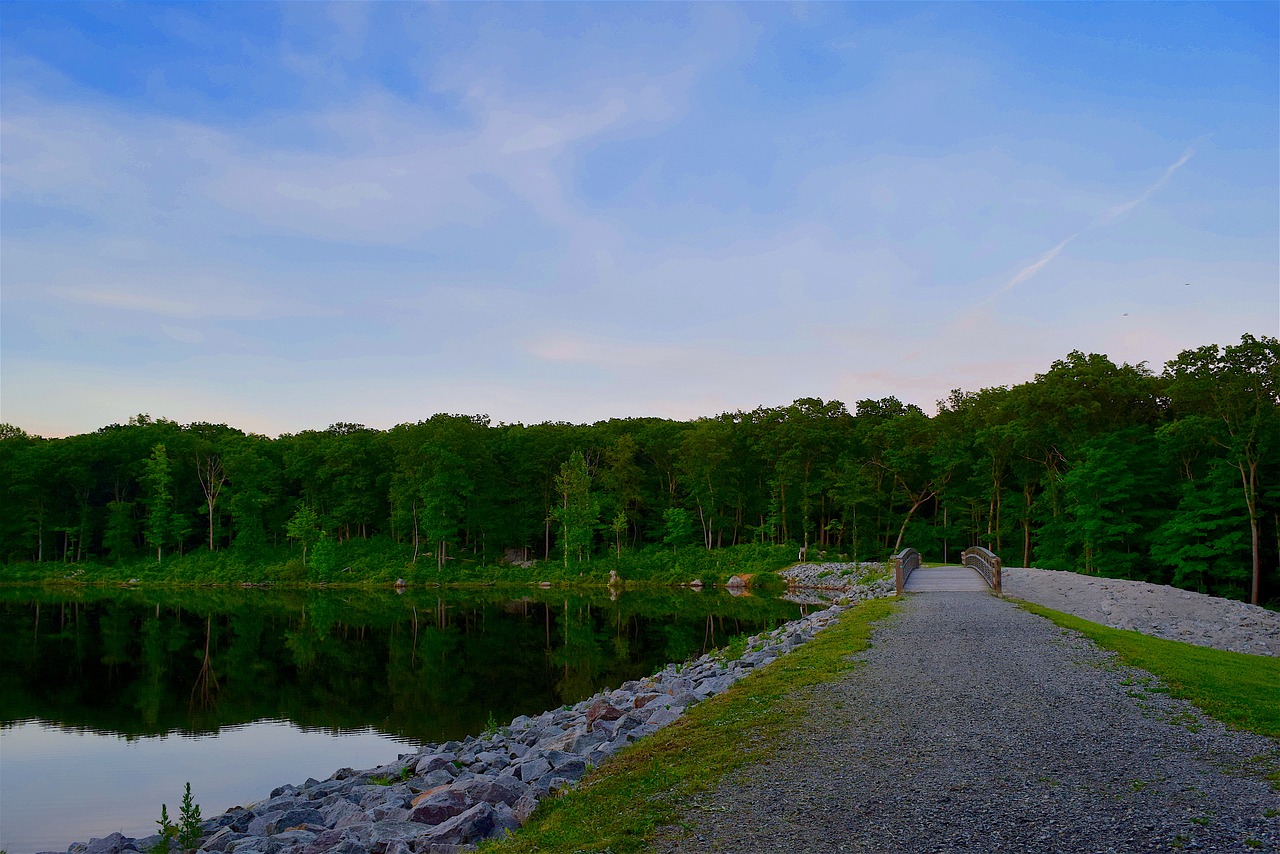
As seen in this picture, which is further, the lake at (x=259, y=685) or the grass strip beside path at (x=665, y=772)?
the lake at (x=259, y=685)

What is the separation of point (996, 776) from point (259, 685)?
19.8 m

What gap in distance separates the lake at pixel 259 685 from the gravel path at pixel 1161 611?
10394 millimetres

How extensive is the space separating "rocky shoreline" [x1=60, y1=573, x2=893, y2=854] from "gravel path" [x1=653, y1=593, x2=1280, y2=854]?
2057mm

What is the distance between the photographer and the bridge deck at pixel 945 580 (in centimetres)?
3173

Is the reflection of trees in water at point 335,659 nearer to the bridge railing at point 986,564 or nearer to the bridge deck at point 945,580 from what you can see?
the bridge deck at point 945,580

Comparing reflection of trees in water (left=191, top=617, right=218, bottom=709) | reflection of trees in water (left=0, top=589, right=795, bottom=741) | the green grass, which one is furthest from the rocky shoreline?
reflection of trees in water (left=191, top=617, right=218, bottom=709)

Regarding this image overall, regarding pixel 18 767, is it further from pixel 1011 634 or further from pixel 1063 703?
pixel 1011 634

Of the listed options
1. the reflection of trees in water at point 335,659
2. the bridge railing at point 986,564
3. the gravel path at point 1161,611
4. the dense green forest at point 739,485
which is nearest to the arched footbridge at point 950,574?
the bridge railing at point 986,564

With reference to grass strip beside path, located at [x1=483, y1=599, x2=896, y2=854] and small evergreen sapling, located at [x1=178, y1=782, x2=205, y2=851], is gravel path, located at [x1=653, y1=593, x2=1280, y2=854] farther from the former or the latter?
small evergreen sapling, located at [x1=178, y1=782, x2=205, y2=851]

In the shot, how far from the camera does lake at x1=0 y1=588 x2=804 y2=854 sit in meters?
13.3

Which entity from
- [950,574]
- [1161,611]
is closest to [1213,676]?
[1161,611]

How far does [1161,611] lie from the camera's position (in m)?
27.0

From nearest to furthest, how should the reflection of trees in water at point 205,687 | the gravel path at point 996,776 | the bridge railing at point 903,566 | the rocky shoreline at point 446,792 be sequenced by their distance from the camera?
the gravel path at point 996,776, the rocky shoreline at point 446,792, the reflection of trees in water at point 205,687, the bridge railing at point 903,566

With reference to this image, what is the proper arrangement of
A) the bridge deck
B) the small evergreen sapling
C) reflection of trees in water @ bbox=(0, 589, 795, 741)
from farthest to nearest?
the bridge deck < reflection of trees in water @ bbox=(0, 589, 795, 741) < the small evergreen sapling
